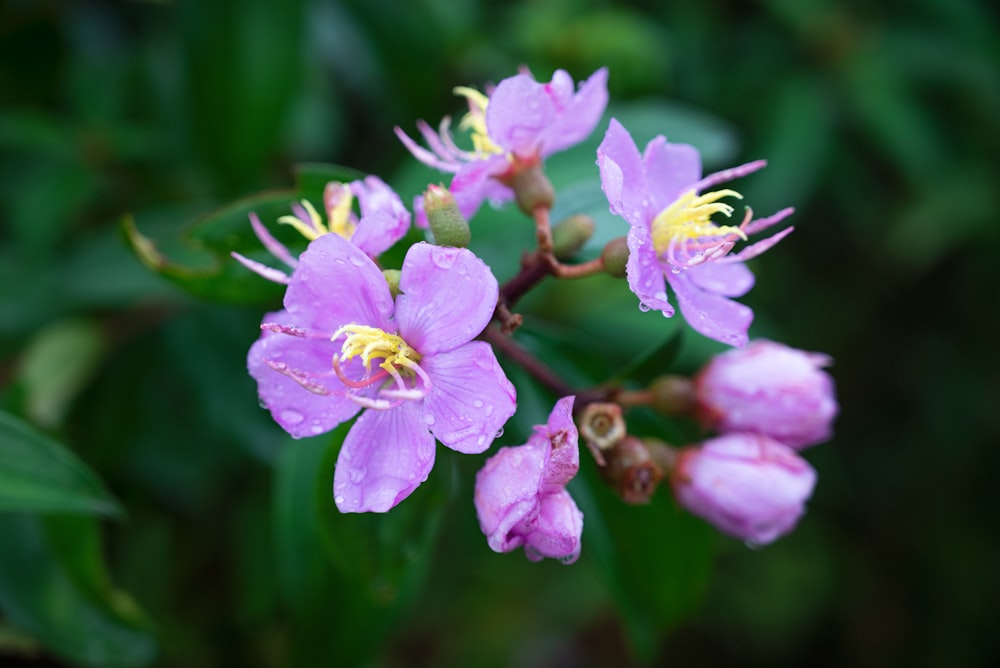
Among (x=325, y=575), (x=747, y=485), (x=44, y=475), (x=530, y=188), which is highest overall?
(x=530, y=188)

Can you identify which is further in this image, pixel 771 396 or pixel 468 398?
pixel 771 396

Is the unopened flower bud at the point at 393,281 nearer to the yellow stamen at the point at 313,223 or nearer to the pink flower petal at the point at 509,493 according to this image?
the yellow stamen at the point at 313,223

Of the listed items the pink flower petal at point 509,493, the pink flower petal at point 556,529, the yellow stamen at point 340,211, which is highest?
the yellow stamen at point 340,211

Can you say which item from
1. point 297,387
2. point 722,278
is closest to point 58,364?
point 297,387

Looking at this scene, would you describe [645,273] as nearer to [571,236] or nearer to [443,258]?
[571,236]

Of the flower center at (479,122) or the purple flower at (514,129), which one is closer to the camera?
the purple flower at (514,129)

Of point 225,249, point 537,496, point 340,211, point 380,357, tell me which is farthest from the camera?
point 225,249

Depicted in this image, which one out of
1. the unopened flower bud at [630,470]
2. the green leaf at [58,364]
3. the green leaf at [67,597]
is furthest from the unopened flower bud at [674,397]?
the green leaf at [58,364]
